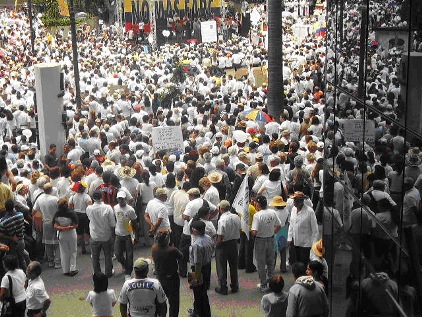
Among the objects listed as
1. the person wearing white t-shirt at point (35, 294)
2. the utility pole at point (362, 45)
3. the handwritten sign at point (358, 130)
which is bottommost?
the person wearing white t-shirt at point (35, 294)

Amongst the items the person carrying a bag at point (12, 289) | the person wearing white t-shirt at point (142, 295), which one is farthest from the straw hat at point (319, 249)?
the person carrying a bag at point (12, 289)

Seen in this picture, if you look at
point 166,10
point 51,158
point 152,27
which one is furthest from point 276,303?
point 166,10

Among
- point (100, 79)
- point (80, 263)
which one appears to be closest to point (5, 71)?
point (100, 79)

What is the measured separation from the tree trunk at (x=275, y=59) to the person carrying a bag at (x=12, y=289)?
1223 cm

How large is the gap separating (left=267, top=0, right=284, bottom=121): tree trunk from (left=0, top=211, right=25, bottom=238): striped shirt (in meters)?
10.7

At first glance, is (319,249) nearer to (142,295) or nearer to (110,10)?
(142,295)

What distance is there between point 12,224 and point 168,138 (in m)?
5.24

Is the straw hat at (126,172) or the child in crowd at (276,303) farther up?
the straw hat at (126,172)

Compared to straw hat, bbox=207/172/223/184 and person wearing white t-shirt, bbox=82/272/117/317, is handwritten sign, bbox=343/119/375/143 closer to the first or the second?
person wearing white t-shirt, bbox=82/272/117/317

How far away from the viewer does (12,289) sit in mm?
9773

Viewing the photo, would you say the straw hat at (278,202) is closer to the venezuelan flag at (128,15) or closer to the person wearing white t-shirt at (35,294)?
the person wearing white t-shirt at (35,294)

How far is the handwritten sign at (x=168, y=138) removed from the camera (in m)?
16.1

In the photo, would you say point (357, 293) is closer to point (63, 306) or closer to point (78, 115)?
point (63, 306)

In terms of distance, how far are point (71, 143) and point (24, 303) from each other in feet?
26.2
